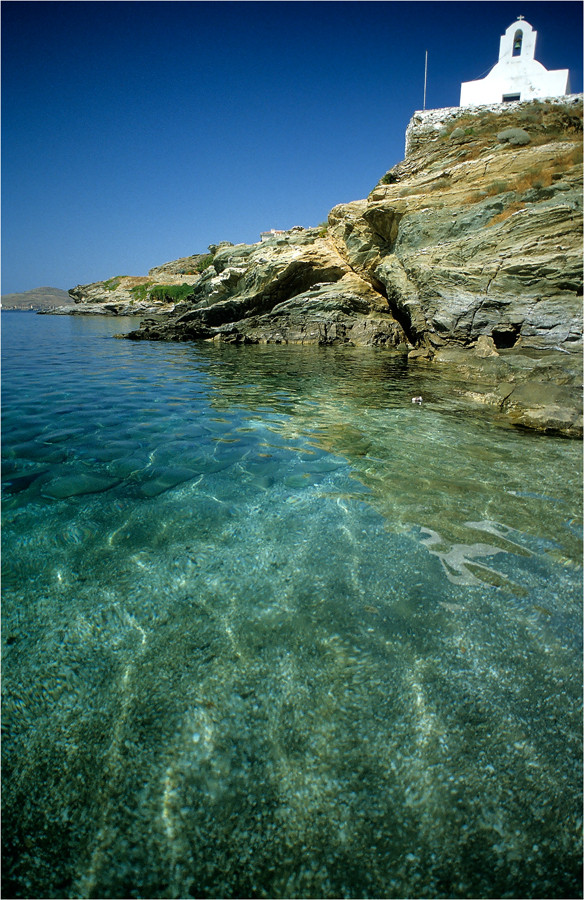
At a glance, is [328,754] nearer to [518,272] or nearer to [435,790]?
[435,790]

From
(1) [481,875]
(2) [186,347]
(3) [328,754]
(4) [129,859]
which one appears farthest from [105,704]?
(2) [186,347]

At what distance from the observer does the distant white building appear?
2661cm

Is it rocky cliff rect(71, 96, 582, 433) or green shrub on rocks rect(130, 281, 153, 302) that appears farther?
green shrub on rocks rect(130, 281, 153, 302)

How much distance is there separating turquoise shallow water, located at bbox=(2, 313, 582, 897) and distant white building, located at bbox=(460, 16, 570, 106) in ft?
119

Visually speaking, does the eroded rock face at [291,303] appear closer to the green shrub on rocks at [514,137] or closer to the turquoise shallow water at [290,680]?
the green shrub on rocks at [514,137]

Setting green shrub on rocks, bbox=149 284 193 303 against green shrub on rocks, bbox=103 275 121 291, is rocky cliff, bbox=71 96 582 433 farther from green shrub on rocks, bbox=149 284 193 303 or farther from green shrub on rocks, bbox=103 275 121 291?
green shrub on rocks, bbox=103 275 121 291

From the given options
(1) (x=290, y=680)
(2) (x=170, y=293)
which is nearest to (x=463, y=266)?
(1) (x=290, y=680)

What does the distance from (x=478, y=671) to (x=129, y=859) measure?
186cm

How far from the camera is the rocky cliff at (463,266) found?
11.5 metres

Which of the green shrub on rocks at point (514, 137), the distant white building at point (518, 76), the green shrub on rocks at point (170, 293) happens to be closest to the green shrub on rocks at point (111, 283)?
the green shrub on rocks at point (170, 293)

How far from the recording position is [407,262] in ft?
53.4

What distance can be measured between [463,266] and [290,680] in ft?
51.5

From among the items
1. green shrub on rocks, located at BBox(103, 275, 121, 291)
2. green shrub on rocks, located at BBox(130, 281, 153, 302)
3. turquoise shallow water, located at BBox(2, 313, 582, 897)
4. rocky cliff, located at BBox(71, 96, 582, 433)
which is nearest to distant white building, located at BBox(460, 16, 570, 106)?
rocky cliff, located at BBox(71, 96, 582, 433)

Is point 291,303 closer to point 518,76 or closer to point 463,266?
point 463,266
